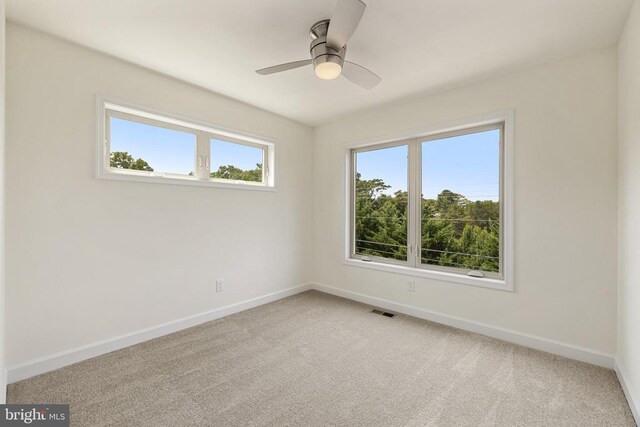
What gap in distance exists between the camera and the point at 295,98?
10.6ft

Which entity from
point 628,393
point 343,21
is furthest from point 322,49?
point 628,393

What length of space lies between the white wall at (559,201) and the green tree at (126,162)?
3028 mm

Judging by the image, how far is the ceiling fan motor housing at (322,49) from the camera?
188 centimetres

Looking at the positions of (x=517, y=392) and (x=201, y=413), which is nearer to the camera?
(x=201, y=413)

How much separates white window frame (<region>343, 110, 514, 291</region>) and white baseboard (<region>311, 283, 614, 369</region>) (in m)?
0.38

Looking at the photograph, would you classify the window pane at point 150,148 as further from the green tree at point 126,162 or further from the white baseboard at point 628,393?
the white baseboard at point 628,393

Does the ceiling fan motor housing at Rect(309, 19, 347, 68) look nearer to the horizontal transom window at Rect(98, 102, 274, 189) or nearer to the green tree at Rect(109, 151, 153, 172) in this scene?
the horizontal transom window at Rect(98, 102, 274, 189)

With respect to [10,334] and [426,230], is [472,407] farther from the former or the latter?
[10,334]

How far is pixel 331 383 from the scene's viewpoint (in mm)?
2035

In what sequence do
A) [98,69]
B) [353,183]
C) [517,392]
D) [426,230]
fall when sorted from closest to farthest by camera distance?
[517,392], [98,69], [426,230], [353,183]

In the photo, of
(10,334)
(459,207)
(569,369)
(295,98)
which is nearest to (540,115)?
(459,207)

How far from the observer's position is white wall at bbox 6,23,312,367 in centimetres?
204

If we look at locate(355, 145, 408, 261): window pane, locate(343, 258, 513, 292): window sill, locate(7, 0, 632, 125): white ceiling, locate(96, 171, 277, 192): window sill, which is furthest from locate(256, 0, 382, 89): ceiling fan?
locate(343, 258, 513, 292): window sill

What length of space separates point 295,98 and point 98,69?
5.80 feet
